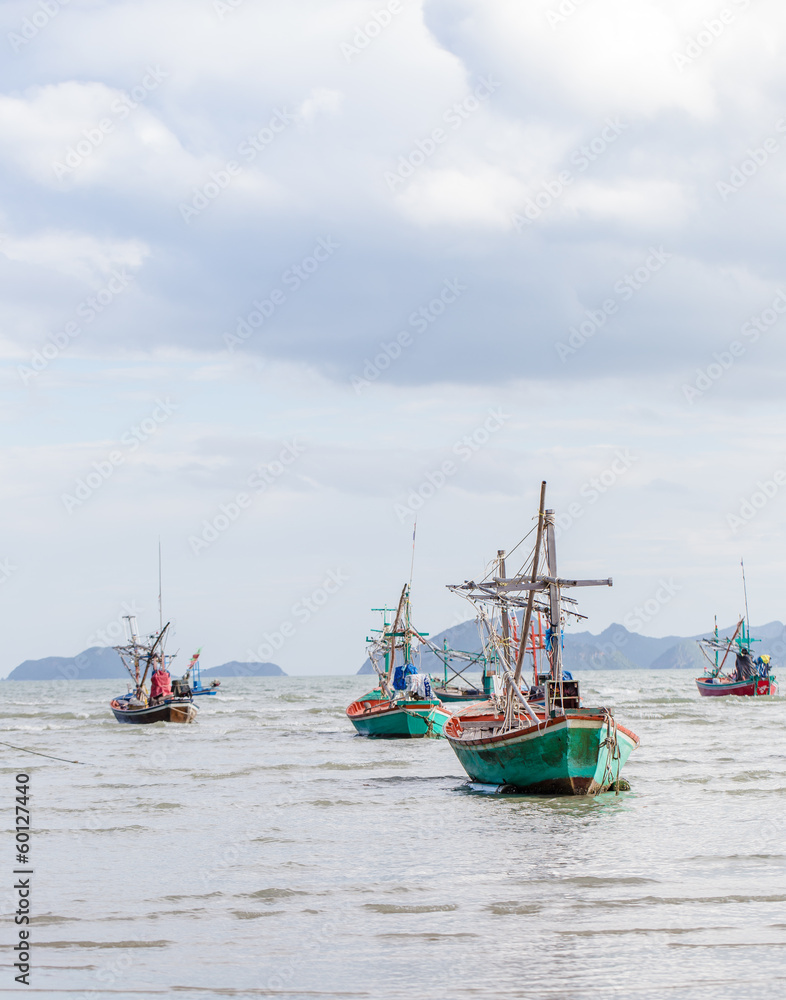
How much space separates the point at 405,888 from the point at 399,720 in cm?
3550

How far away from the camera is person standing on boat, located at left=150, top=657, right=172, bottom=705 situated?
76.8m

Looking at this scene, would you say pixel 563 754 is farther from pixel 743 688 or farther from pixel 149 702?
pixel 743 688

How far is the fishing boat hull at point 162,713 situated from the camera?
7562 centimetres

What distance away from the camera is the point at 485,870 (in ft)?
63.1

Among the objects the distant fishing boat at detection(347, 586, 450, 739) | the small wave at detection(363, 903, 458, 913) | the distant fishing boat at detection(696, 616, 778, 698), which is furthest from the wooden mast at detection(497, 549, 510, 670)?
the distant fishing boat at detection(696, 616, 778, 698)

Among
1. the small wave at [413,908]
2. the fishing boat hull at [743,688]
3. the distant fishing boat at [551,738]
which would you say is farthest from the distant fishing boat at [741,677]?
the small wave at [413,908]

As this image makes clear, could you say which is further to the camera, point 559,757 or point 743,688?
point 743,688

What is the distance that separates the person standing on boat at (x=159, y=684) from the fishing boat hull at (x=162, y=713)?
771 mm

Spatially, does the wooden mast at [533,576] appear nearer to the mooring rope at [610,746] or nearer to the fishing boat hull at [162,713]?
the mooring rope at [610,746]

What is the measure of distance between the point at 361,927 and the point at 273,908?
2.03m

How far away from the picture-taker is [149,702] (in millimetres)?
76688

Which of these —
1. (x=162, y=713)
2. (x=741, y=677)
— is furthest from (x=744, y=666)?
(x=162, y=713)

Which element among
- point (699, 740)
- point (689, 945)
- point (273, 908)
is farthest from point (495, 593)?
point (699, 740)

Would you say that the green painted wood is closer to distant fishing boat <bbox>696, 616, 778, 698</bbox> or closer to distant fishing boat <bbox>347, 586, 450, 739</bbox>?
distant fishing boat <bbox>347, 586, 450, 739</bbox>
